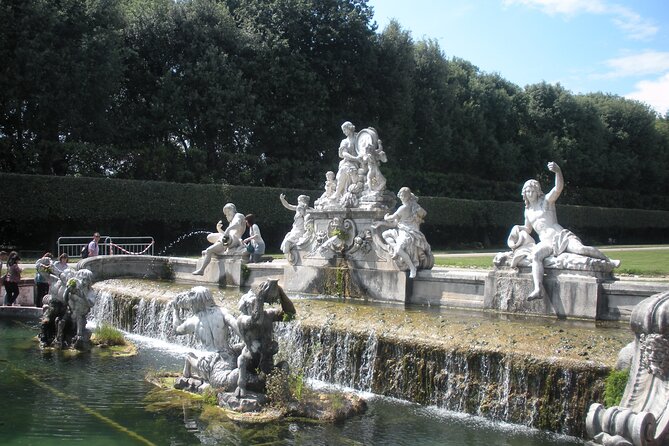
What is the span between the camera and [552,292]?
11695 mm

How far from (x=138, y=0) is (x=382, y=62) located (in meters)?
12.2

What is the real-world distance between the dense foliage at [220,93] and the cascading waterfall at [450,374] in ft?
70.1

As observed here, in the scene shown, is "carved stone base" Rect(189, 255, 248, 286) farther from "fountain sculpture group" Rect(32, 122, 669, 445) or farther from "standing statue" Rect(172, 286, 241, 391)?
"standing statue" Rect(172, 286, 241, 391)

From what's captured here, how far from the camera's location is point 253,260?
17656 mm

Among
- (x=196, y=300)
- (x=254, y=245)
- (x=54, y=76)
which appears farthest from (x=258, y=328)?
(x=54, y=76)

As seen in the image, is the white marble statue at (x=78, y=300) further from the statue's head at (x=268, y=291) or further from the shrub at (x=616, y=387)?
the shrub at (x=616, y=387)

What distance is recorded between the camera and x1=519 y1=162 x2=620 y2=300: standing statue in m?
11.6

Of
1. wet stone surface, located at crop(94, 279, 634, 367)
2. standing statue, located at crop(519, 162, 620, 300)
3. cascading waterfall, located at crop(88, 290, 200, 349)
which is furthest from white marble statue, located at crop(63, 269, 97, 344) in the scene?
standing statue, located at crop(519, 162, 620, 300)

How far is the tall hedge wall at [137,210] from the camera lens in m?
27.0

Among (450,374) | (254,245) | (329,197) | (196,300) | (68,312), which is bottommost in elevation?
(450,374)

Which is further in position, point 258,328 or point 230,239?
point 230,239

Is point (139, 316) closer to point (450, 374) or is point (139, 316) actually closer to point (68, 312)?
point (68, 312)

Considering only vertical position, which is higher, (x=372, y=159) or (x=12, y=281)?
(x=372, y=159)

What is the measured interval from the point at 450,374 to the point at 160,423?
3714 millimetres
